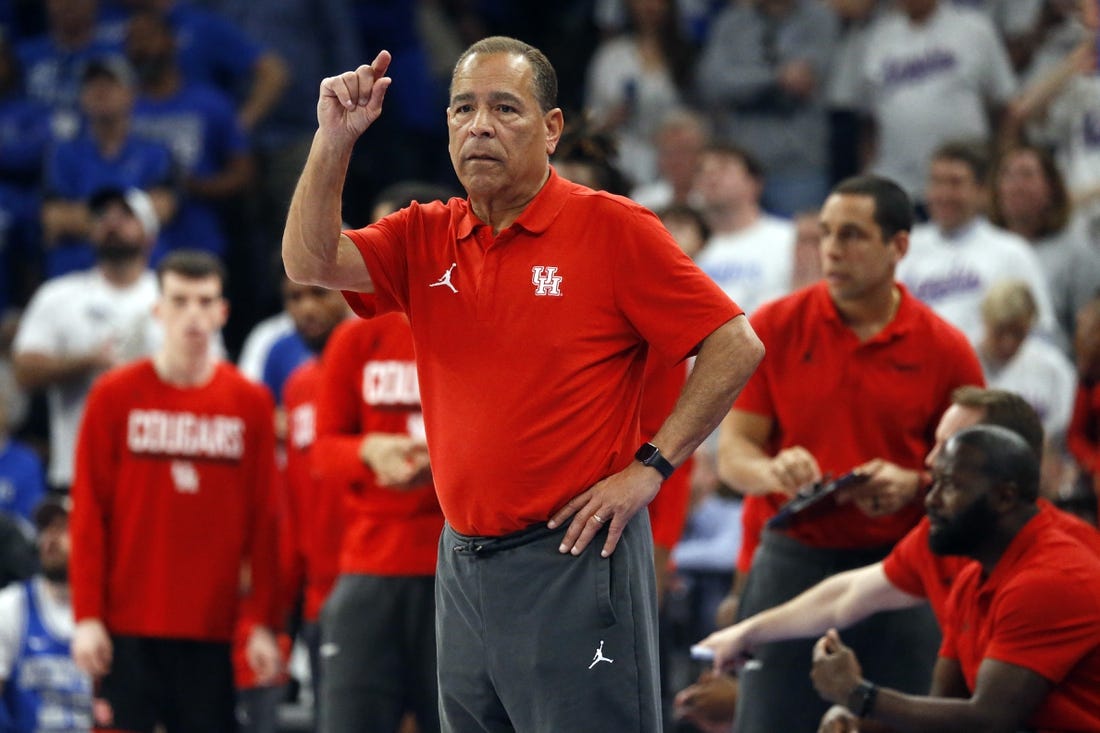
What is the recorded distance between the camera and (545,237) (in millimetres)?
3912

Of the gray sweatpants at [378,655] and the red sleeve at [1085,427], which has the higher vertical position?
the red sleeve at [1085,427]

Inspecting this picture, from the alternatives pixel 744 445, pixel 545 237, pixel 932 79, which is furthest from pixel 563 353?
pixel 932 79

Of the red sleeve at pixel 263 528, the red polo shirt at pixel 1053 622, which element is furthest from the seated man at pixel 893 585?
the red sleeve at pixel 263 528

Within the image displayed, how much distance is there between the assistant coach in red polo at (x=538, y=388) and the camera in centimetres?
381

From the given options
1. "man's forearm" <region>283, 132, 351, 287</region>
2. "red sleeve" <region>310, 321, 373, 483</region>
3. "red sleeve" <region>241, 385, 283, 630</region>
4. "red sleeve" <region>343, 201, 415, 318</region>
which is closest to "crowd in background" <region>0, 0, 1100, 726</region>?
"red sleeve" <region>241, 385, 283, 630</region>

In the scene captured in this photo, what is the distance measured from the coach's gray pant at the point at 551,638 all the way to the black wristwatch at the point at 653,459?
0.51 feet

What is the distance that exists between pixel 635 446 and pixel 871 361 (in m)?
1.73

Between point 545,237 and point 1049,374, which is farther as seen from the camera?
point 1049,374

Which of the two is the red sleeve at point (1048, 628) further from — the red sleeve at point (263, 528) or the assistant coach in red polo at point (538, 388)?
the red sleeve at point (263, 528)

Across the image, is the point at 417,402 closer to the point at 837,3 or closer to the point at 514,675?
the point at 514,675

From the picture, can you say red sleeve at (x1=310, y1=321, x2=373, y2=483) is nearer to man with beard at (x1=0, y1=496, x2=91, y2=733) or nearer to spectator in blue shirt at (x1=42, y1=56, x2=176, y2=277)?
man with beard at (x1=0, y1=496, x2=91, y2=733)

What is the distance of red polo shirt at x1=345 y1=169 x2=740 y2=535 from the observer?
3.83 metres

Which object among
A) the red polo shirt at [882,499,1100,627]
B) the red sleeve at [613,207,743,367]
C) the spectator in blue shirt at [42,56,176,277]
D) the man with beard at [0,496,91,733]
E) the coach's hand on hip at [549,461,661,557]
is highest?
the spectator in blue shirt at [42,56,176,277]

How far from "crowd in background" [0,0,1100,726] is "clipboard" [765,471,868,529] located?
2548mm
